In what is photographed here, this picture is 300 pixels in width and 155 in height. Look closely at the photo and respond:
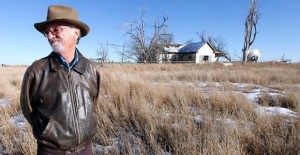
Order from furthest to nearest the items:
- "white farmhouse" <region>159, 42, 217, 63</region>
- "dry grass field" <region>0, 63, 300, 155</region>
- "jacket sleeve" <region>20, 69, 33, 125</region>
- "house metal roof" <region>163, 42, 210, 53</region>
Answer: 1. "house metal roof" <region>163, 42, 210, 53</region>
2. "white farmhouse" <region>159, 42, 217, 63</region>
3. "dry grass field" <region>0, 63, 300, 155</region>
4. "jacket sleeve" <region>20, 69, 33, 125</region>

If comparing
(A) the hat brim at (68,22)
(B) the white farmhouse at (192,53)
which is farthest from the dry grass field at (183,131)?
(B) the white farmhouse at (192,53)

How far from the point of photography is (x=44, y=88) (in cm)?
165

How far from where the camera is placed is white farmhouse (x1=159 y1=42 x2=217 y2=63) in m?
42.9

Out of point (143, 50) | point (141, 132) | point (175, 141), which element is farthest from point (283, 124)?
point (143, 50)

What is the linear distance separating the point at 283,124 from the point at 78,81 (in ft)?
10.5

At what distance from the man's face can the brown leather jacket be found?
89mm

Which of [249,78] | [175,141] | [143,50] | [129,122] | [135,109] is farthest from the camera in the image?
[143,50]

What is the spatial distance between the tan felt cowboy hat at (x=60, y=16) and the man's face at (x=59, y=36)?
42 mm

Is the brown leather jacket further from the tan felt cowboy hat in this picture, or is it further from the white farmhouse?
the white farmhouse

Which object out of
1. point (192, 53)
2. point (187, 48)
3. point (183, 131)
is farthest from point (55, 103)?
point (187, 48)

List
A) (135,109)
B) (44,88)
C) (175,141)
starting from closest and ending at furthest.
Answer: (44,88) < (175,141) < (135,109)

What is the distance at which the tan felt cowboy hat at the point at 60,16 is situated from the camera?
165cm

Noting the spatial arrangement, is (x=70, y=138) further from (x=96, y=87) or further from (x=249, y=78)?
(x=249, y=78)

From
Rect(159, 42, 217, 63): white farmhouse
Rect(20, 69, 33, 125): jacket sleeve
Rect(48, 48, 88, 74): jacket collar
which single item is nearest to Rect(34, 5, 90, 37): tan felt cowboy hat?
Rect(48, 48, 88, 74): jacket collar
